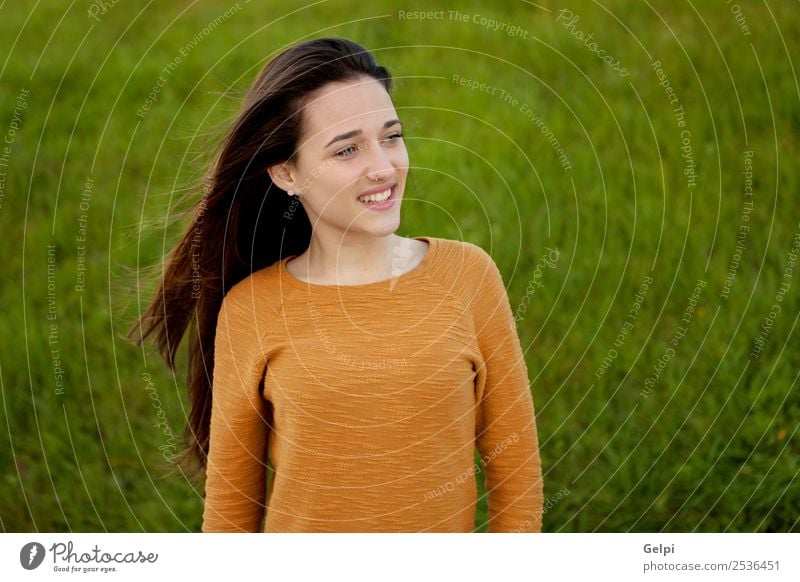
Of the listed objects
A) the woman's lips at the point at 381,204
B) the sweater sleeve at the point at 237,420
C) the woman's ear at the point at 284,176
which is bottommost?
the sweater sleeve at the point at 237,420

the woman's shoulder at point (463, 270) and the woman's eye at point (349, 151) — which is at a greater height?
the woman's eye at point (349, 151)

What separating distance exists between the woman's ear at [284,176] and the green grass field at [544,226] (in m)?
0.52

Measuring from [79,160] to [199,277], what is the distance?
53.1 inches

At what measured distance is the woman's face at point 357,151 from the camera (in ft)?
4.51

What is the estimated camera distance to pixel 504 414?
1.47 m

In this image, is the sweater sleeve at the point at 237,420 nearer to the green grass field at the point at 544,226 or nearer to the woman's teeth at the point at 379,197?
the woman's teeth at the point at 379,197

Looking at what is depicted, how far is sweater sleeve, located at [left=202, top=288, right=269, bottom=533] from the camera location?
4.80ft

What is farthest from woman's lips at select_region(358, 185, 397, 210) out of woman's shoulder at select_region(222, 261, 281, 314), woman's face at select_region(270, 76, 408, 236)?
woman's shoulder at select_region(222, 261, 281, 314)

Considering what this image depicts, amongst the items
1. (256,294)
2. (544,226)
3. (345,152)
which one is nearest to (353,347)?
(256,294)

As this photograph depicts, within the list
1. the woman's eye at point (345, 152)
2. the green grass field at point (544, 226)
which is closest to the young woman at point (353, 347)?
the woman's eye at point (345, 152)

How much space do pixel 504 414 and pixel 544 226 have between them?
103cm

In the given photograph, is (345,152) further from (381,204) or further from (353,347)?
(353,347)

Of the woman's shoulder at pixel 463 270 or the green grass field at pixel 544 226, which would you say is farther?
the green grass field at pixel 544 226
